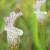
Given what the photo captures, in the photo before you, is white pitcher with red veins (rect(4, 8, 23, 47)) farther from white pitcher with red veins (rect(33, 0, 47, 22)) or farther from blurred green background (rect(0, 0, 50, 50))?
white pitcher with red veins (rect(33, 0, 47, 22))

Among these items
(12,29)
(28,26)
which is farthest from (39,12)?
(12,29)

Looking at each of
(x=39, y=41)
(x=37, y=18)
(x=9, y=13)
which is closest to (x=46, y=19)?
(x=37, y=18)

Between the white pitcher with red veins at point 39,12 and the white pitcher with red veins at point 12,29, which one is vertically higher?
the white pitcher with red veins at point 39,12

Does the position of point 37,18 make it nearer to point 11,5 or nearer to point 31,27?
point 31,27

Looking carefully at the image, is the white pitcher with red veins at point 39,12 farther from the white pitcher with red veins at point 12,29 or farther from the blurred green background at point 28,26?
the white pitcher with red veins at point 12,29

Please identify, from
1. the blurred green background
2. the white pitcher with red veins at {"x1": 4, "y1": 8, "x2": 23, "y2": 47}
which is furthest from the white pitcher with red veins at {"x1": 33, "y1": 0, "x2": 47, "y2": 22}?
the white pitcher with red veins at {"x1": 4, "y1": 8, "x2": 23, "y2": 47}

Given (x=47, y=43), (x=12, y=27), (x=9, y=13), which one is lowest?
(x=47, y=43)

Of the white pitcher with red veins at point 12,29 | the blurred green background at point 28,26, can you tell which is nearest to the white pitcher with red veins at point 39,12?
the blurred green background at point 28,26
